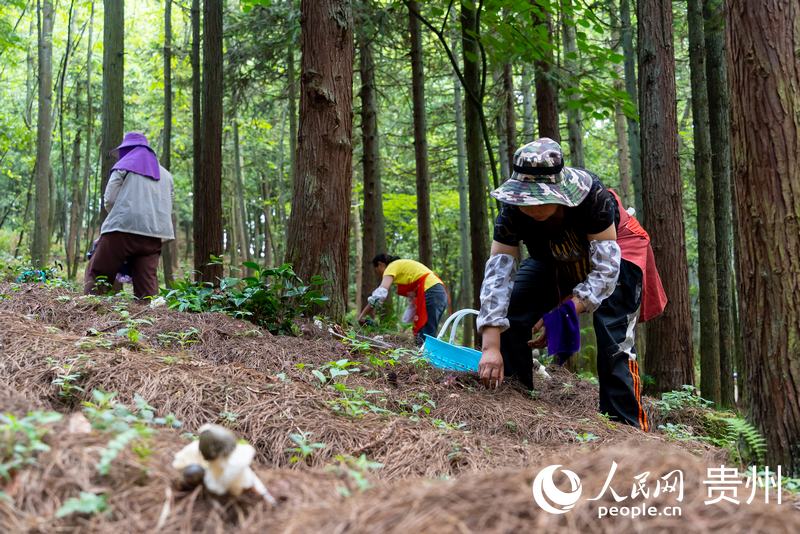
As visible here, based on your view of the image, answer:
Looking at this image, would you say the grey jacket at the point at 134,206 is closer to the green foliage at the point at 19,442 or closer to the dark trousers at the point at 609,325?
the dark trousers at the point at 609,325

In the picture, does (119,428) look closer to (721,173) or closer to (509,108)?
(721,173)

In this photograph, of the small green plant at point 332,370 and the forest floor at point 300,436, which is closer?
the forest floor at point 300,436

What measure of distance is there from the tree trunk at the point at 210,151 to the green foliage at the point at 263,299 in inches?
121

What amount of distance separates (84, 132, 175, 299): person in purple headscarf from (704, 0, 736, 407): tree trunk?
7.00 meters

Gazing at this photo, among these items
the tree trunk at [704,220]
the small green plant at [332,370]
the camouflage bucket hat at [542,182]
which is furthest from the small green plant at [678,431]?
the tree trunk at [704,220]

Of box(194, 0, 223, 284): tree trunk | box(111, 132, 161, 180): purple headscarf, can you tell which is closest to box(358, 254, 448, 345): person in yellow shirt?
box(194, 0, 223, 284): tree trunk

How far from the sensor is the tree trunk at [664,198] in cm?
638

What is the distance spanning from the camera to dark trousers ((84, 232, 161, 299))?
6.21 meters

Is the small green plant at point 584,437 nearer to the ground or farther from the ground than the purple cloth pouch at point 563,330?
nearer to the ground

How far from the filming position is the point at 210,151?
8.41 meters

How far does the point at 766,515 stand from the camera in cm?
161

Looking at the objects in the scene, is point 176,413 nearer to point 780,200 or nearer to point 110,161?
point 780,200

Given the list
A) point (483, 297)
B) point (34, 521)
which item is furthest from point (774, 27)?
point (34, 521)

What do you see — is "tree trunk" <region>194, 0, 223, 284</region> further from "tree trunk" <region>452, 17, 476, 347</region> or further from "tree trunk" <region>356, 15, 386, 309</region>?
"tree trunk" <region>452, 17, 476, 347</region>
